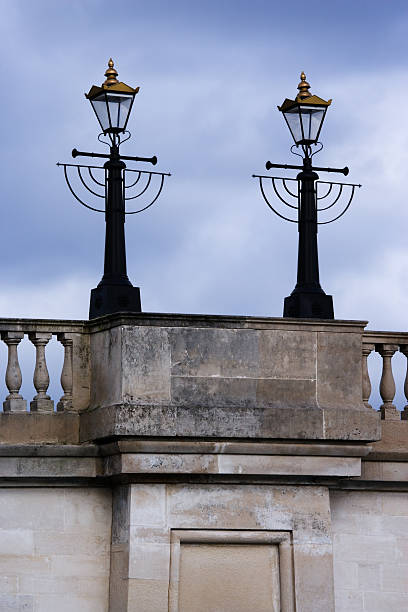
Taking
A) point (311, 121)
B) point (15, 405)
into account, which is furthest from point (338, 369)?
point (15, 405)

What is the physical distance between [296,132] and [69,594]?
189 inches

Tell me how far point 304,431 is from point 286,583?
139cm

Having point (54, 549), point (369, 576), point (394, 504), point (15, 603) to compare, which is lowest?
point (15, 603)

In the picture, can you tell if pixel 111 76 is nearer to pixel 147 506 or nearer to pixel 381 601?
pixel 147 506

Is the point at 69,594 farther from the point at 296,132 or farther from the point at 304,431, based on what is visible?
the point at 296,132

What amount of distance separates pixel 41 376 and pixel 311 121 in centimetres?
349

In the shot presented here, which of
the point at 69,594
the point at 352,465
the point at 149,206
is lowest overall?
the point at 69,594

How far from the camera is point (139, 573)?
56.2 feet

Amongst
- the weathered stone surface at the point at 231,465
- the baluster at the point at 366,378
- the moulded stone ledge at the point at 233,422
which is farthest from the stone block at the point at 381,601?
the baluster at the point at 366,378

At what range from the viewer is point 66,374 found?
1781 centimetres

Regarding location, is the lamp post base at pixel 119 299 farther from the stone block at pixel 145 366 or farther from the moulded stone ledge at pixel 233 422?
the moulded stone ledge at pixel 233 422

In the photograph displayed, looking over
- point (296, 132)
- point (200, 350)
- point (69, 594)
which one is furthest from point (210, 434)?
point (296, 132)

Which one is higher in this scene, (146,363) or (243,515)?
(146,363)

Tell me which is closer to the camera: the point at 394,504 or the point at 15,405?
the point at 15,405
